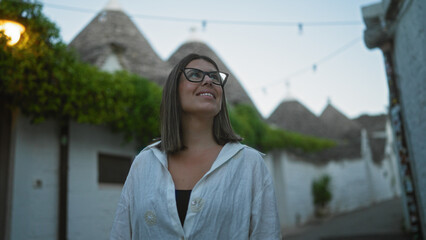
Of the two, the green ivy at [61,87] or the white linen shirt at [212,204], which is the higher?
the green ivy at [61,87]

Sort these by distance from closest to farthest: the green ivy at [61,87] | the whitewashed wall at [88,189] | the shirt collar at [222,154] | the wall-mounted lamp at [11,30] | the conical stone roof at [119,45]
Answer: the shirt collar at [222,154] < the wall-mounted lamp at [11,30] < the green ivy at [61,87] < the whitewashed wall at [88,189] < the conical stone roof at [119,45]

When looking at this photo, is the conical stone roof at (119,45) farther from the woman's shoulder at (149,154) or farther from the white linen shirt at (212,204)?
the white linen shirt at (212,204)

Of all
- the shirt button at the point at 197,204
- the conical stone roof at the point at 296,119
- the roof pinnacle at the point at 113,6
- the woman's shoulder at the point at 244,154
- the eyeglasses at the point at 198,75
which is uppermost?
the roof pinnacle at the point at 113,6

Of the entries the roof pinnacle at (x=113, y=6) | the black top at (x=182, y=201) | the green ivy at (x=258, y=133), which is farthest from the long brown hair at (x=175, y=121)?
the roof pinnacle at (x=113, y=6)

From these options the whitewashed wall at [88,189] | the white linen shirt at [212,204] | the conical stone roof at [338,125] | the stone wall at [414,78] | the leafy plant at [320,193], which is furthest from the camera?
the conical stone roof at [338,125]

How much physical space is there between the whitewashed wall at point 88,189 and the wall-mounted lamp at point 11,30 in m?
2.22

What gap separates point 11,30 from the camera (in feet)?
13.8

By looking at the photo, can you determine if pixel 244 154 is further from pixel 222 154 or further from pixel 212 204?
pixel 212 204

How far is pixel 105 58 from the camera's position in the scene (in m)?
8.70

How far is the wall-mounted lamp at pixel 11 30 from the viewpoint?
4.18 m

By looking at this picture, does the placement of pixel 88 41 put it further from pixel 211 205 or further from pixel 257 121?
pixel 211 205

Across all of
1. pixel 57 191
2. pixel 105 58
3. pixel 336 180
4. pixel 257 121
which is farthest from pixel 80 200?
pixel 336 180

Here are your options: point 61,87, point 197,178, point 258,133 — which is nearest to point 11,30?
point 61,87

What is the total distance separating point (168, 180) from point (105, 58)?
7659 mm
